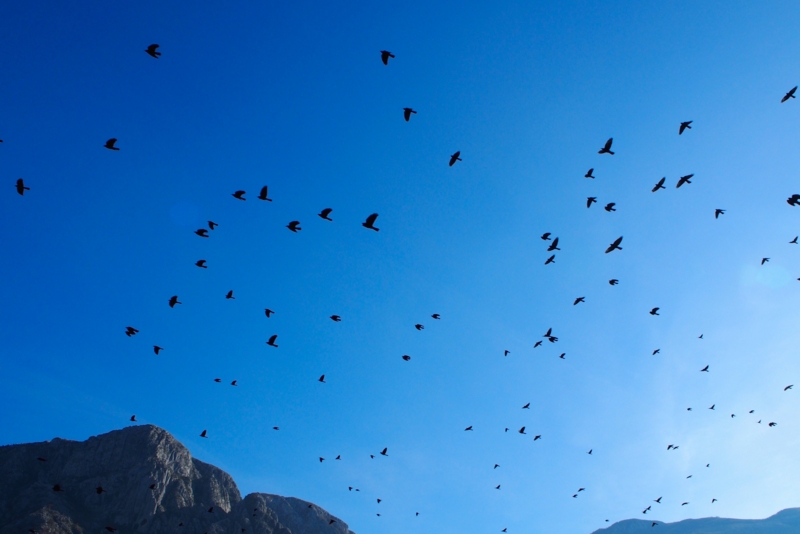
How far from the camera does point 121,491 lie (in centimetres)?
11619

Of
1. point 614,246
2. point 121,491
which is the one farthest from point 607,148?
point 121,491

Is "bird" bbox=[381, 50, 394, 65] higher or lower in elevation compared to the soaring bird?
higher

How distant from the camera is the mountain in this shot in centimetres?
10200

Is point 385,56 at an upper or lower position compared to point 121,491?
upper

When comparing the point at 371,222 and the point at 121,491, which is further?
the point at 121,491

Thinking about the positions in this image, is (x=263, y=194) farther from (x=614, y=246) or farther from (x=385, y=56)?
(x=614, y=246)

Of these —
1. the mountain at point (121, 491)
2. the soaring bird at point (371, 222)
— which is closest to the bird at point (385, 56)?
the soaring bird at point (371, 222)

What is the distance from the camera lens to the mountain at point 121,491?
335 feet

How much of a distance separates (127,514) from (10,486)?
85.7 ft

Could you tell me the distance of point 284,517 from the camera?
16262 cm

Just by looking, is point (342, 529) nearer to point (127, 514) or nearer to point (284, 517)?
point (284, 517)

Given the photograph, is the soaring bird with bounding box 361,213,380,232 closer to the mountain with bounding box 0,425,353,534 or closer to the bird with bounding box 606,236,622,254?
the bird with bounding box 606,236,622,254

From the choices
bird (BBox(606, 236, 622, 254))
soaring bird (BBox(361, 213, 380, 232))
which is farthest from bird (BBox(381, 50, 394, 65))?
bird (BBox(606, 236, 622, 254))

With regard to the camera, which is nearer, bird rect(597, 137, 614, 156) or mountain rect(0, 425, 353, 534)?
bird rect(597, 137, 614, 156)
